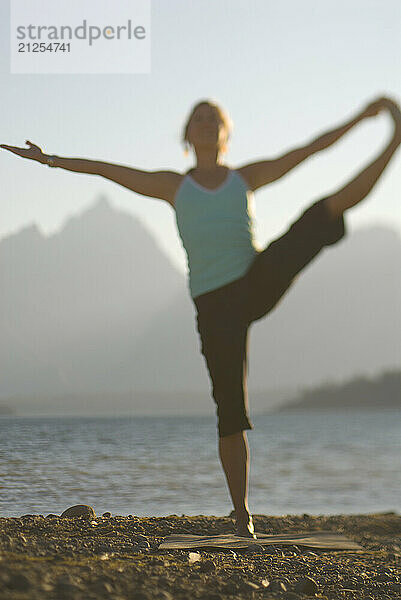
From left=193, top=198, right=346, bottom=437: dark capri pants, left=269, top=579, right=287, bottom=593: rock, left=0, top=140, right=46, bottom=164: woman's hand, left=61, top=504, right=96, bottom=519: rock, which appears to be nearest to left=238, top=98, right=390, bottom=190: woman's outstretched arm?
left=193, top=198, right=346, bottom=437: dark capri pants

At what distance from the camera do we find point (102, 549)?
4270mm

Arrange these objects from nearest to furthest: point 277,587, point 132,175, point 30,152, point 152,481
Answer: point 277,587 < point 132,175 < point 30,152 < point 152,481

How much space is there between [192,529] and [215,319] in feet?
7.01

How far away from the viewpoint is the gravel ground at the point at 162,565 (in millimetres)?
2797

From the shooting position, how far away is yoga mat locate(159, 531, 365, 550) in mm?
4680

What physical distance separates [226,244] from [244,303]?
36cm

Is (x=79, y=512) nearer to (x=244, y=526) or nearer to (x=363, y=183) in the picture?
(x=244, y=526)

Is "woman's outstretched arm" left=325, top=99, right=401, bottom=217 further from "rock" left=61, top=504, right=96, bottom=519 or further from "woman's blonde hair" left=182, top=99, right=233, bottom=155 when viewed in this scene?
"rock" left=61, top=504, right=96, bottom=519

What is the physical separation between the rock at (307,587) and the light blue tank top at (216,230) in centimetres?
166

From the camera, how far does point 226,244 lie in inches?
176

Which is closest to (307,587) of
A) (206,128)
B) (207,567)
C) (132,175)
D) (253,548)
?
(207,567)

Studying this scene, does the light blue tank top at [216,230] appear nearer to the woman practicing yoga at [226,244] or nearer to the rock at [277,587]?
the woman practicing yoga at [226,244]

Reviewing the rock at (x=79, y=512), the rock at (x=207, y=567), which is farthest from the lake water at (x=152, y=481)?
the rock at (x=207, y=567)

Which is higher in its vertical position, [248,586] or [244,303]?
[244,303]
